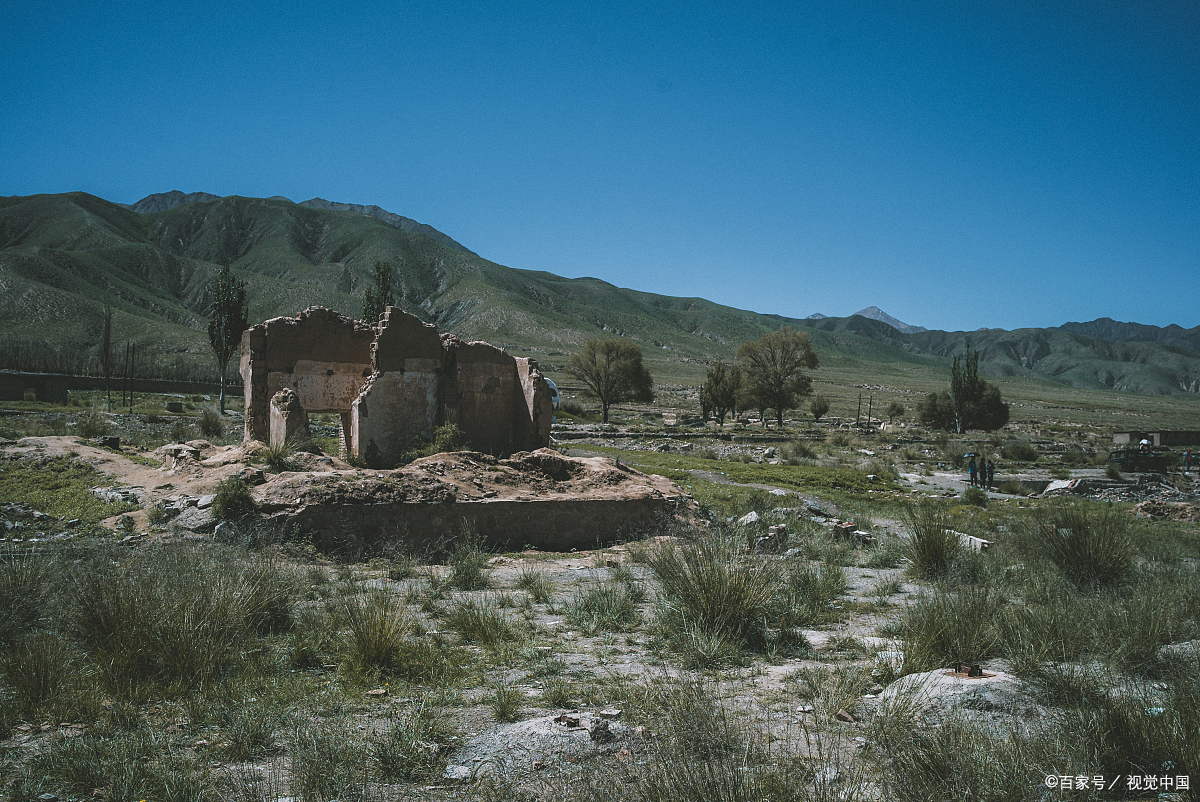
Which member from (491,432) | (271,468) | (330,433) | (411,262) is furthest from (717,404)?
(411,262)

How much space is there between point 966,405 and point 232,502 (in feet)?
184

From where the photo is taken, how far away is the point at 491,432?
55.6ft

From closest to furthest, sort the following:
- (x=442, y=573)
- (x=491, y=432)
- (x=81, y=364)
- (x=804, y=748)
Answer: (x=804, y=748) < (x=442, y=573) < (x=491, y=432) < (x=81, y=364)

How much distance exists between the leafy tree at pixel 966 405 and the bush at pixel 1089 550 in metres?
47.4

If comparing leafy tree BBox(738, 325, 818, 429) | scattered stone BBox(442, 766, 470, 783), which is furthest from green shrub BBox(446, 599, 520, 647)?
leafy tree BBox(738, 325, 818, 429)

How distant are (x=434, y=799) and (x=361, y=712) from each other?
1.32m

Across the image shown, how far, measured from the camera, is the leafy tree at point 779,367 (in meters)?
56.8

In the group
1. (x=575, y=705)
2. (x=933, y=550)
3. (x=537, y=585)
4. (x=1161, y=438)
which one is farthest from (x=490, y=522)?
(x=1161, y=438)

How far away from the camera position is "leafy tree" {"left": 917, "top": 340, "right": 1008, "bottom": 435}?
5306cm

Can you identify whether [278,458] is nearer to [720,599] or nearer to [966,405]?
[720,599]

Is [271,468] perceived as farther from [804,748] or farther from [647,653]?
[804,748]

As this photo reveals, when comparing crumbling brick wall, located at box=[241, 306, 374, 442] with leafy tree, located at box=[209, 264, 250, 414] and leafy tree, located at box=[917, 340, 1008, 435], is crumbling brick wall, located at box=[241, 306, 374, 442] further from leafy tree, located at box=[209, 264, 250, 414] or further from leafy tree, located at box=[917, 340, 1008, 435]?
leafy tree, located at box=[917, 340, 1008, 435]

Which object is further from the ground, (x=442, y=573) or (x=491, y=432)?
(x=491, y=432)

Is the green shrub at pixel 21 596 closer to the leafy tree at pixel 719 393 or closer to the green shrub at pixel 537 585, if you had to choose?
the green shrub at pixel 537 585
